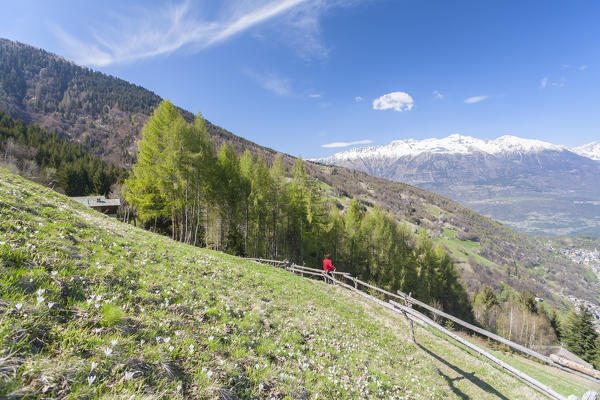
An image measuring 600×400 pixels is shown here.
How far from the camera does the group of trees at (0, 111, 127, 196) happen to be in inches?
2667

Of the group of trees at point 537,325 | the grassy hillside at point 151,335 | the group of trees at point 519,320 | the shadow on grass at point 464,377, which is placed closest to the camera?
the grassy hillside at point 151,335

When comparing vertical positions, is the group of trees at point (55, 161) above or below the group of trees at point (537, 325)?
above

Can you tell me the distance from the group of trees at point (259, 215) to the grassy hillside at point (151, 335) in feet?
70.8

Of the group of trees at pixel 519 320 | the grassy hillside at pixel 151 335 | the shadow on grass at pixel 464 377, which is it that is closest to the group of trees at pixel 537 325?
the group of trees at pixel 519 320

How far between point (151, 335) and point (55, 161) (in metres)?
105

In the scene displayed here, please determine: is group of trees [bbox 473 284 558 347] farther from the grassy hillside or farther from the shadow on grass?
the grassy hillside

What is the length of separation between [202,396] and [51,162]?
105182 mm

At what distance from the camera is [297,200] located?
42.8m

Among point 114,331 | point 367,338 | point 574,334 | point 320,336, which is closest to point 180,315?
point 114,331

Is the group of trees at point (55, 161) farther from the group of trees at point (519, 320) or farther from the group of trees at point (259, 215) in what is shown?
the group of trees at point (519, 320)

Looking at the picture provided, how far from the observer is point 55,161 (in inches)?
2958

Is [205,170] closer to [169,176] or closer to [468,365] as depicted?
[169,176]

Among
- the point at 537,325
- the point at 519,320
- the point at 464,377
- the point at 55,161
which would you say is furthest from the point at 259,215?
the point at 55,161

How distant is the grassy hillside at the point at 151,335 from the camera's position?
307 centimetres
